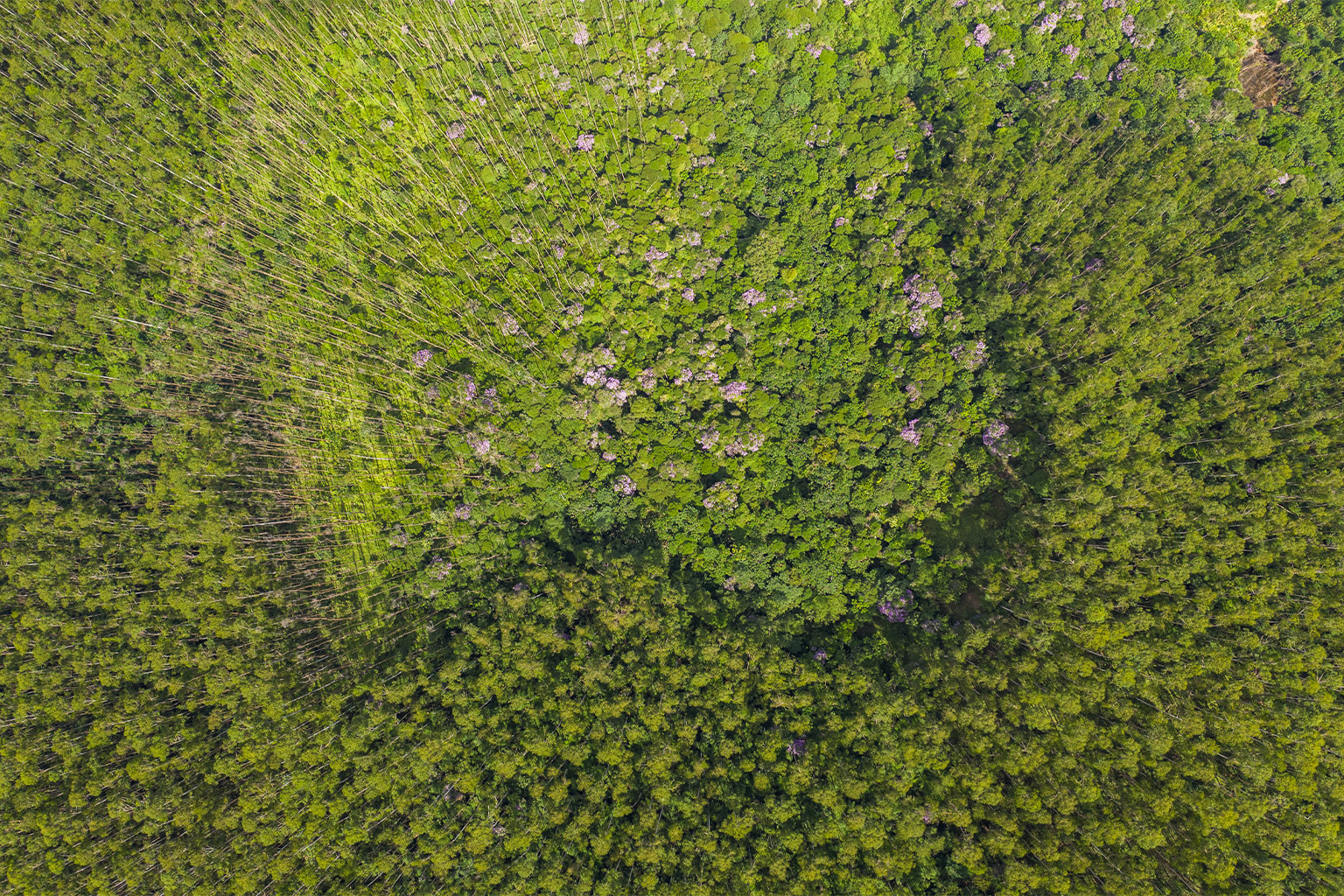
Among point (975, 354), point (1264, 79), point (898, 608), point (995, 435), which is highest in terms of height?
point (1264, 79)

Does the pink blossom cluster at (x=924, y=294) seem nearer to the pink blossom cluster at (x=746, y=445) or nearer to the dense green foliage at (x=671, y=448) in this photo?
the dense green foliage at (x=671, y=448)

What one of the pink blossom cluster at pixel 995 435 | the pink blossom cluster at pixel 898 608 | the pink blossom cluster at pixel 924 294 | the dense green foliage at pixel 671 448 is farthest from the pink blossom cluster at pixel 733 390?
the pink blossom cluster at pixel 898 608

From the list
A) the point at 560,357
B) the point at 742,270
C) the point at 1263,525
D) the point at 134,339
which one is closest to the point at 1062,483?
the point at 1263,525

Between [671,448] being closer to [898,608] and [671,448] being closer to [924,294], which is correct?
[898,608]

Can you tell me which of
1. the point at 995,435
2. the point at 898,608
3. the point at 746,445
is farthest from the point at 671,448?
the point at 995,435

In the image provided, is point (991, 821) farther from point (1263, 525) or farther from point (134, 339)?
point (134, 339)

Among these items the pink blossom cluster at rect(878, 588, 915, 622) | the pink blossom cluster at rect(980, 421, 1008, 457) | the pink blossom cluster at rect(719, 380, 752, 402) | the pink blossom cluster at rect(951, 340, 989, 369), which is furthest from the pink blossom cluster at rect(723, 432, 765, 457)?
the pink blossom cluster at rect(980, 421, 1008, 457)

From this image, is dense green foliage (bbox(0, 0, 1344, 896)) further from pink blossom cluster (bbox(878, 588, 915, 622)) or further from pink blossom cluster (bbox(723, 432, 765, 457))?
pink blossom cluster (bbox(723, 432, 765, 457))

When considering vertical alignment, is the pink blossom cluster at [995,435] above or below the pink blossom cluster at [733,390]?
below
